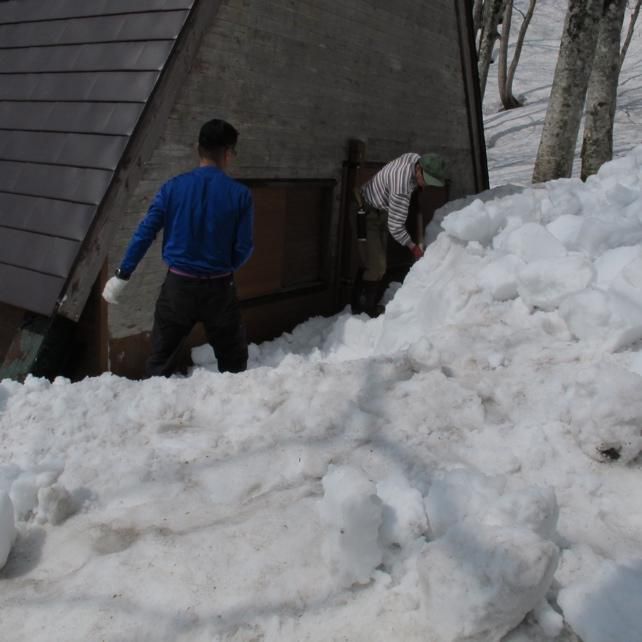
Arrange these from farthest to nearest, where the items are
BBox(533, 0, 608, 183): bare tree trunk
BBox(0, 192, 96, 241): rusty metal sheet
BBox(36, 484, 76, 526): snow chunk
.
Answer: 1. BBox(533, 0, 608, 183): bare tree trunk
2. BBox(0, 192, 96, 241): rusty metal sheet
3. BBox(36, 484, 76, 526): snow chunk

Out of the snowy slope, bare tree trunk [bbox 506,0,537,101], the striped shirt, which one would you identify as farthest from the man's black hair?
bare tree trunk [bbox 506,0,537,101]

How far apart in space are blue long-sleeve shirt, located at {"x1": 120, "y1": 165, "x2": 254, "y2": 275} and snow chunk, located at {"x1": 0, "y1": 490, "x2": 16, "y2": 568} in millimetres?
2056

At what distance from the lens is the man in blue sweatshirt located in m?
3.89

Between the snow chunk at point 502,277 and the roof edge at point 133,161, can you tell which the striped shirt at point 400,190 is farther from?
the roof edge at point 133,161

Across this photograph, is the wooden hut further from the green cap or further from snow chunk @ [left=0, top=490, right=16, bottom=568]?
snow chunk @ [left=0, top=490, right=16, bottom=568]

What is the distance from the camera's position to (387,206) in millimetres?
6484

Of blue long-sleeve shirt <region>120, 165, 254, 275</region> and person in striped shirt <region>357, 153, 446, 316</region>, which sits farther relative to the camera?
person in striped shirt <region>357, 153, 446, 316</region>

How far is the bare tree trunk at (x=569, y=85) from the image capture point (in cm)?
820

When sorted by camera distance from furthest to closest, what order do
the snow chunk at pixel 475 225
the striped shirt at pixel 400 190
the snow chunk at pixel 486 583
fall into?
the striped shirt at pixel 400 190 → the snow chunk at pixel 475 225 → the snow chunk at pixel 486 583

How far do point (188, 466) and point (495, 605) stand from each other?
141 cm

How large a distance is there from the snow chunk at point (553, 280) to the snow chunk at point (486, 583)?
7.31ft

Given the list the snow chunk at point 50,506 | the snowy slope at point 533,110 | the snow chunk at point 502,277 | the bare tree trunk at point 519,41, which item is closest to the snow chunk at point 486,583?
the snow chunk at point 50,506

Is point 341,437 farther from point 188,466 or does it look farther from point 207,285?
point 207,285

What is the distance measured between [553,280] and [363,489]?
7.79 ft
